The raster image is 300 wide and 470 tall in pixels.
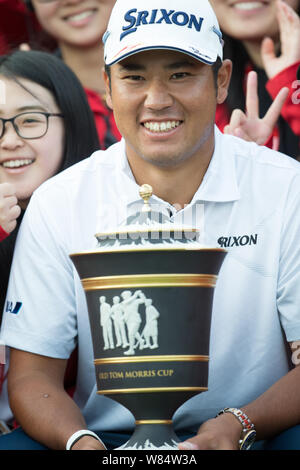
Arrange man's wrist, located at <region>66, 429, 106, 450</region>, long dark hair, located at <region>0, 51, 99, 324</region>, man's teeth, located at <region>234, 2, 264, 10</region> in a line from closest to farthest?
man's wrist, located at <region>66, 429, 106, 450</region>, long dark hair, located at <region>0, 51, 99, 324</region>, man's teeth, located at <region>234, 2, 264, 10</region>

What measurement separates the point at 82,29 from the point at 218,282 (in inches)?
85.5

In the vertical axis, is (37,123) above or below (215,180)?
above

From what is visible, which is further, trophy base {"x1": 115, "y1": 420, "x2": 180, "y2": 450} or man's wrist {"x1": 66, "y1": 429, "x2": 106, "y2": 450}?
man's wrist {"x1": 66, "y1": 429, "x2": 106, "y2": 450}

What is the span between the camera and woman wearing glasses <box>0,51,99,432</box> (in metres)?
3.00

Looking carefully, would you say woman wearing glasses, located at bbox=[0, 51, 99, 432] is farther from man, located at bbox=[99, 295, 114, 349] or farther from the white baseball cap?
man, located at bbox=[99, 295, 114, 349]

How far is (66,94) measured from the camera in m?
3.15

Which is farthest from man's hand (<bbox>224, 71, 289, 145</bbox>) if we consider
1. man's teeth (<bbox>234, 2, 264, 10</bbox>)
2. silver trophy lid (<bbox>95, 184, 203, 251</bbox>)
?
silver trophy lid (<bbox>95, 184, 203, 251</bbox>)

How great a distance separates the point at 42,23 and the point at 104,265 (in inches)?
103

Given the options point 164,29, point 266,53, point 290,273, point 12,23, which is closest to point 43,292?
point 290,273

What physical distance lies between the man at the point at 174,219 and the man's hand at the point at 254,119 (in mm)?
595

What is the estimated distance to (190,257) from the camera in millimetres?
1824

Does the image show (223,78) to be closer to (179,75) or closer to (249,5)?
(179,75)

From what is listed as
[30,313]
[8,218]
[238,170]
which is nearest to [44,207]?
[8,218]

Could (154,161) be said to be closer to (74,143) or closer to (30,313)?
(30,313)
